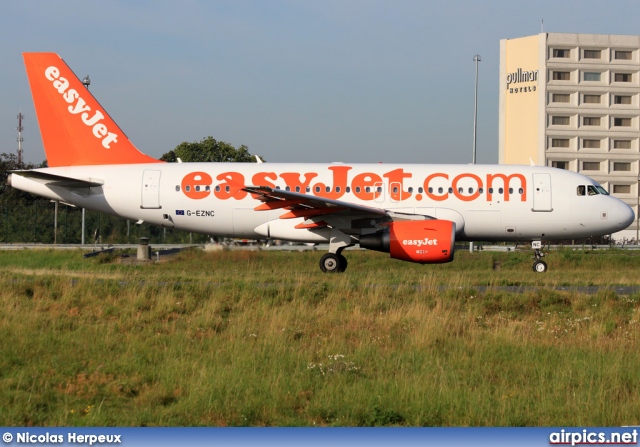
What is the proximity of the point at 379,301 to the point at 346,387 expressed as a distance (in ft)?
19.0

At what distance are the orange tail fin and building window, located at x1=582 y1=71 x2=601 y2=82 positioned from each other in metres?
78.8

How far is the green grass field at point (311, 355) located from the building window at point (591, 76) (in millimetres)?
83146

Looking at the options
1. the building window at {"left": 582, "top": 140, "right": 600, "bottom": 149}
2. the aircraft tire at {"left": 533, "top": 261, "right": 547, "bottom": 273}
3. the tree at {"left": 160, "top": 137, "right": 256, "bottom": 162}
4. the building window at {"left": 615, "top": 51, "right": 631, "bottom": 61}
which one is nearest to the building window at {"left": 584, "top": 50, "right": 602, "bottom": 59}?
the building window at {"left": 615, "top": 51, "right": 631, "bottom": 61}

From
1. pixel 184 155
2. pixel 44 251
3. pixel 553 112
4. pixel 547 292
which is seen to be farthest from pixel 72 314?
pixel 553 112

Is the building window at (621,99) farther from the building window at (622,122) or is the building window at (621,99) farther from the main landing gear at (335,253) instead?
the main landing gear at (335,253)

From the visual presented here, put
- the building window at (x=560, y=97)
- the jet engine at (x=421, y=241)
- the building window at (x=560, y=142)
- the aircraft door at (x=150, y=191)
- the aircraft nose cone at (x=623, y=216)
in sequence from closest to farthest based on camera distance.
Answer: the jet engine at (x=421, y=241), the aircraft door at (x=150, y=191), the aircraft nose cone at (x=623, y=216), the building window at (x=560, y=142), the building window at (x=560, y=97)

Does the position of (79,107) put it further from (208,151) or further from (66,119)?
(208,151)

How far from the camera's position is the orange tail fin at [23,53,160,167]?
26.4 m

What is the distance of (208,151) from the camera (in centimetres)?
7588

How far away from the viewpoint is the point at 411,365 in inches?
426

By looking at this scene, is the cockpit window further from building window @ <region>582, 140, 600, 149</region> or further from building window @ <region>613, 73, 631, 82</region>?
building window @ <region>613, 73, 631, 82</region>

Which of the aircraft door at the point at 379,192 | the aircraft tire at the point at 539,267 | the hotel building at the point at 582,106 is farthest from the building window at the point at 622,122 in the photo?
the aircraft door at the point at 379,192

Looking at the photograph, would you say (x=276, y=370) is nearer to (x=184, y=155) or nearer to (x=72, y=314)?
(x=72, y=314)

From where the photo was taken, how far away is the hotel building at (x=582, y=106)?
9300 cm
